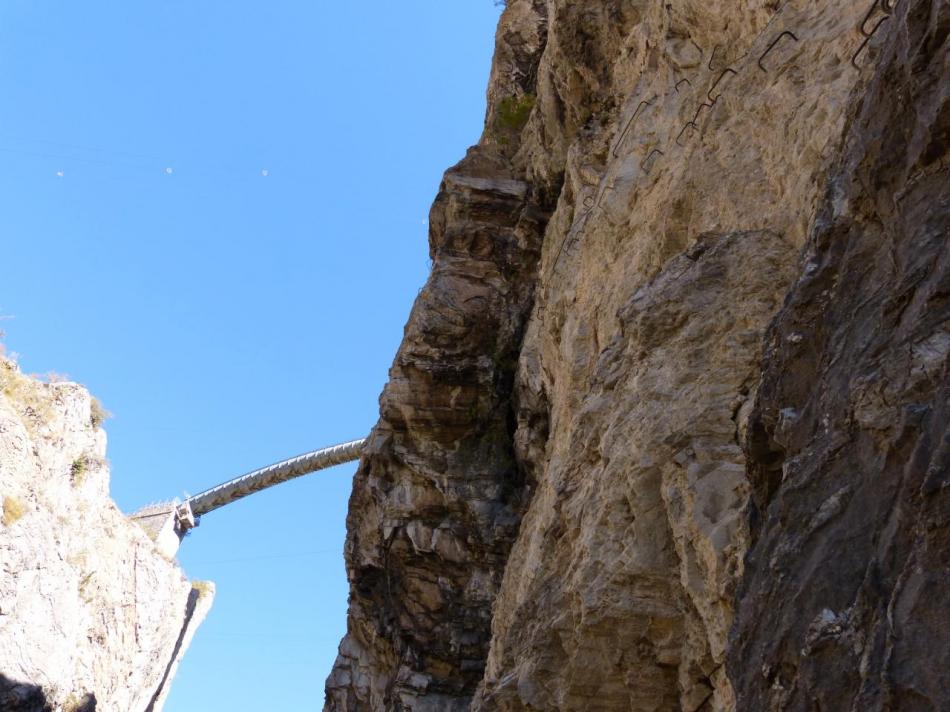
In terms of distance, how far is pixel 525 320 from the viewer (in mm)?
16250

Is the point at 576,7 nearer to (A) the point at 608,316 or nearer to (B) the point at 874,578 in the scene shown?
(A) the point at 608,316

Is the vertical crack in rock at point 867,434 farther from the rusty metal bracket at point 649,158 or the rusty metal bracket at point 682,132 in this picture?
the rusty metal bracket at point 649,158

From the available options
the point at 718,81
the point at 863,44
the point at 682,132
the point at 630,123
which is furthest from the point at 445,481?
the point at 863,44

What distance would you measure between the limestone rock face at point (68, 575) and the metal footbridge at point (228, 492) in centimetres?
627

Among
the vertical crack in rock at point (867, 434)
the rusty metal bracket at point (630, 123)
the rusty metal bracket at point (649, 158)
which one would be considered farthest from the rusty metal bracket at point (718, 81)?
the vertical crack in rock at point (867, 434)

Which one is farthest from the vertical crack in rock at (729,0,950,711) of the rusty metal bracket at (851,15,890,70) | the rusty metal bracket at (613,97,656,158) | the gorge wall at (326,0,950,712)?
the rusty metal bracket at (613,97,656,158)

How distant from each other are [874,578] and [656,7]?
9.45m

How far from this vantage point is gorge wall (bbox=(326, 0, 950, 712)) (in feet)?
12.1

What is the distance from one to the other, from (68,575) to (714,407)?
851 inches

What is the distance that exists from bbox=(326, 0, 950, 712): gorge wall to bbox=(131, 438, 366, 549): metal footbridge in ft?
75.6

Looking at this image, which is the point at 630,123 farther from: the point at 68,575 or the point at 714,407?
the point at 68,575

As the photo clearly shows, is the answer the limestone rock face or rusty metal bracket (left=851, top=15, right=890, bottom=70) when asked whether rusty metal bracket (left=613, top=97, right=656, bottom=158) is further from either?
the limestone rock face

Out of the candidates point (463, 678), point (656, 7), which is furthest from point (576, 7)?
point (463, 678)

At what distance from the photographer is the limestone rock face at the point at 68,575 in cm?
2058
